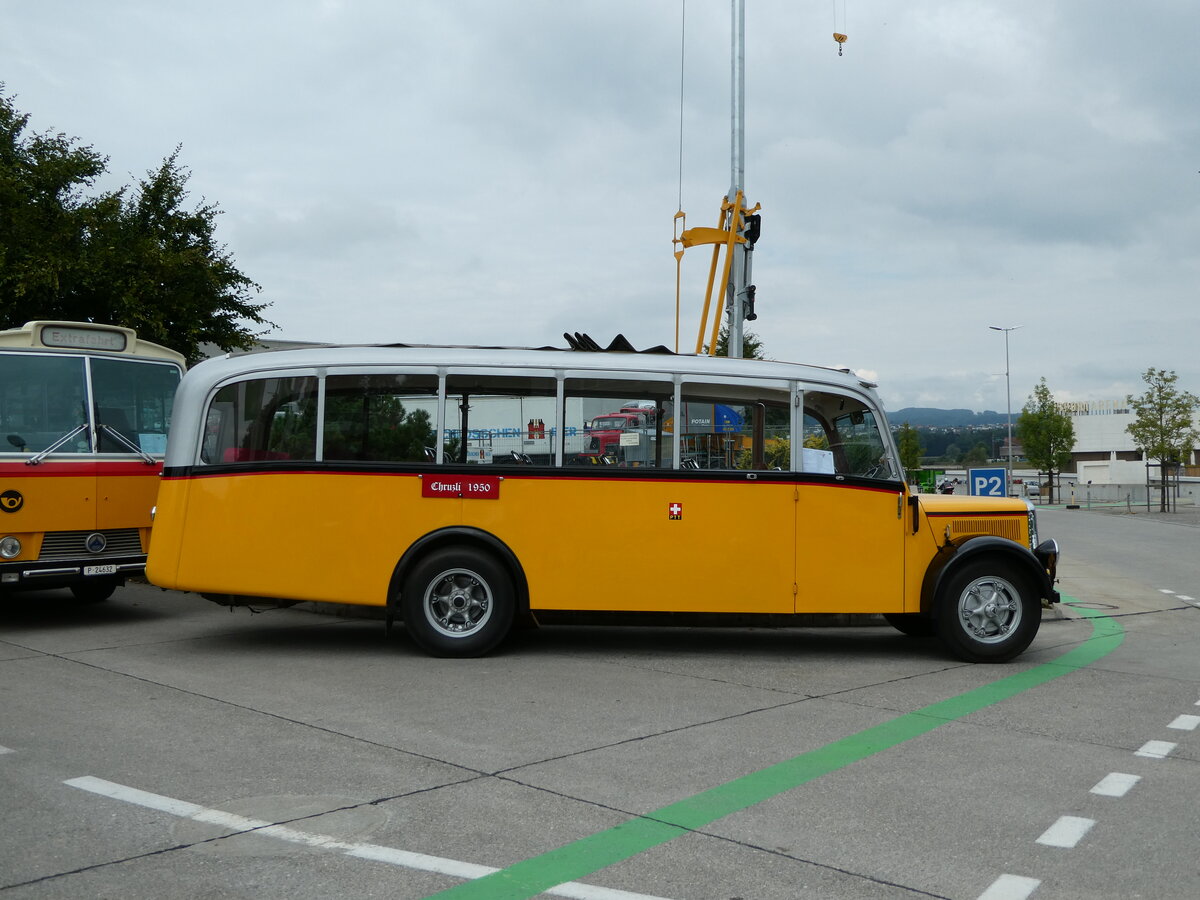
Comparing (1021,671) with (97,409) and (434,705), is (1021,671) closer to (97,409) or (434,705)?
(434,705)

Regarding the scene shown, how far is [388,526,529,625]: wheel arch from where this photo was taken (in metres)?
8.96

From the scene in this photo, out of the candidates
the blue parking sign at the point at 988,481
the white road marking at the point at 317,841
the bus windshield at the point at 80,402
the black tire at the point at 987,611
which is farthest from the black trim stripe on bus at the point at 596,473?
the blue parking sign at the point at 988,481

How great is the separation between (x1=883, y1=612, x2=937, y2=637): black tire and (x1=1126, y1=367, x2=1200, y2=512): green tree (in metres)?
38.1

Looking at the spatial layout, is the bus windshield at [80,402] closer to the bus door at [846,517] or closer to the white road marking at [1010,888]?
the bus door at [846,517]

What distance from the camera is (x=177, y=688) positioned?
771cm

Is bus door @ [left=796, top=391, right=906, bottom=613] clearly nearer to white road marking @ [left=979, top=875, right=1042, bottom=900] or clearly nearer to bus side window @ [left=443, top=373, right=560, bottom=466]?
bus side window @ [left=443, top=373, right=560, bottom=466]


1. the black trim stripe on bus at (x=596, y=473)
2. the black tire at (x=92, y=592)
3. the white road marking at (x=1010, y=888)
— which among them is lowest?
the white road marking at (x=1010, y=888)

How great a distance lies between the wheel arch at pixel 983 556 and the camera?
8867 millimetres

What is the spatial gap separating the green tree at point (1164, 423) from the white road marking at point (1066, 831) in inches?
1702

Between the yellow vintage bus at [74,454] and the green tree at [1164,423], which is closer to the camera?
the yellow vintage bus at [74,454]

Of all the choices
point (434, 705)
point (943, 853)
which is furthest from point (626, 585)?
point (943, 853)

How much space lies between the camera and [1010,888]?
13.5 ft

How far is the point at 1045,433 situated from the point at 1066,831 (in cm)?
6048

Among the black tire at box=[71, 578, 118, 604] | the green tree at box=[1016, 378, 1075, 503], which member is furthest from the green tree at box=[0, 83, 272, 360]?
the green tree at box=[1016, 378, 1075, 503]
